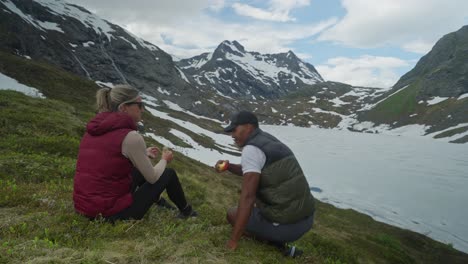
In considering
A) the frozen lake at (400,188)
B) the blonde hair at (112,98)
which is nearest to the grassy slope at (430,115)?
the frozen lake at (400,188)

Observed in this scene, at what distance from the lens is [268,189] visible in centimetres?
569

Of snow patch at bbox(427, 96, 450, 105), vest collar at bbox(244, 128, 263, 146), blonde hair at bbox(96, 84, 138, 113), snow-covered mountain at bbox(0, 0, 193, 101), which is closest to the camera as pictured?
blonde hair at bbox(96, 84, 138, 113)

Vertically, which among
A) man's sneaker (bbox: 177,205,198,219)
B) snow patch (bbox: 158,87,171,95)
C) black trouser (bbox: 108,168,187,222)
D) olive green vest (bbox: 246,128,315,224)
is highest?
snow patch (bbox: 158,87,171,95)

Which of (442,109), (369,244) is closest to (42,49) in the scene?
(369,244)

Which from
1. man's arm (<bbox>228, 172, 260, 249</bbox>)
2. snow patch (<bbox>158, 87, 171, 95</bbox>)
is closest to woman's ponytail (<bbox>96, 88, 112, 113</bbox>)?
man's arm (<bbox>228, 172, 260, 249</bbox>)

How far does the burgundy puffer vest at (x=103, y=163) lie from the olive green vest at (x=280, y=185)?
2.31 metres

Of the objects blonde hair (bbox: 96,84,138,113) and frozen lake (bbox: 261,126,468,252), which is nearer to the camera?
→ blonde hair (bbox: 96,84,138,113)

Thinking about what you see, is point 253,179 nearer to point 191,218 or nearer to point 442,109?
point 191,218

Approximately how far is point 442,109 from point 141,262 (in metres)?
204

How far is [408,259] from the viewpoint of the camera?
2056 cm

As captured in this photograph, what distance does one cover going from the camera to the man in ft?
18.0

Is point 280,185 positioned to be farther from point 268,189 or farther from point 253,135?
point 253,135

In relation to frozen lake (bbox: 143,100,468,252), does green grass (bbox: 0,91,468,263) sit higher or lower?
higher

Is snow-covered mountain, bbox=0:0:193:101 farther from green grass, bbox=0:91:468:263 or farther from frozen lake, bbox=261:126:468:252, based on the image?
green grass, bbox=0:91:468:263
